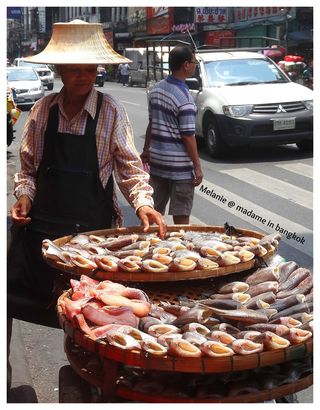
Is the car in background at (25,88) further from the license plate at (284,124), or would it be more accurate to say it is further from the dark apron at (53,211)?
the dark apron at (53,211)

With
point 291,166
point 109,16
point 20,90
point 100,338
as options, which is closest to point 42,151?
point 100,338

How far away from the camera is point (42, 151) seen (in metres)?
3.18

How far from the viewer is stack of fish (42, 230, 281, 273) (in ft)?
8.45

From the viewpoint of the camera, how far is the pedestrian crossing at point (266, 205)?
6988 mm

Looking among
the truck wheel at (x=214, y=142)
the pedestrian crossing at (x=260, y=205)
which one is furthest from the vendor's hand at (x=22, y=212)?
the truck wheel at (x=214, y=142)

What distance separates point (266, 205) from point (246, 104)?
3475 mm

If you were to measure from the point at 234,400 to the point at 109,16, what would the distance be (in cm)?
6155

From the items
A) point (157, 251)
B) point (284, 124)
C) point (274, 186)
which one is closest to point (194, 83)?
point (284, 124)

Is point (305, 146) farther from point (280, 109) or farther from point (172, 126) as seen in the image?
point (172, 126)

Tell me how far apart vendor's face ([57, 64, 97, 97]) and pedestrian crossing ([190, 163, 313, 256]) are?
3.89 meters

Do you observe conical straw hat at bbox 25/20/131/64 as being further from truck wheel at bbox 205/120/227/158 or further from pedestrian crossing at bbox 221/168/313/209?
truck wheel at bbox 205/120/227/158

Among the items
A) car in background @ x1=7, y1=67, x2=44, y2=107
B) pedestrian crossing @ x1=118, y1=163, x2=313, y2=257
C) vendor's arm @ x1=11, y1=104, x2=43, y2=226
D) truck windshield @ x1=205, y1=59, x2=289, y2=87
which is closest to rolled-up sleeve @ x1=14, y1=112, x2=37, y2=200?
vendor's arm @ x1=11, y1=104, x2=43, y2=226

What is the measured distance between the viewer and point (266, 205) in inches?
328

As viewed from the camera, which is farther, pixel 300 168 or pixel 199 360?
pixel 300 168
